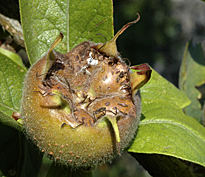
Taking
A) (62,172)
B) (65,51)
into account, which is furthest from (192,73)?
(62,172)

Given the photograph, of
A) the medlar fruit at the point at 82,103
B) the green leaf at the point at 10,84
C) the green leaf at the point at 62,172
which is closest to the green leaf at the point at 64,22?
the green leaf at the point at 10,84

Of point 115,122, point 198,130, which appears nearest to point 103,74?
point 115,122

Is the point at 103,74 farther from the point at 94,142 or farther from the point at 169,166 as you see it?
the point at 169,166

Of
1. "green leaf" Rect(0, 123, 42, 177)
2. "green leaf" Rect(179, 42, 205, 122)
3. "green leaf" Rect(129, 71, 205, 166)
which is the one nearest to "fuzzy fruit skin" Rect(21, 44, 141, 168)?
"green leaf" Rect(129, 71, 205, 166)

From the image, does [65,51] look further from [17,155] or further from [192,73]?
[192,73]

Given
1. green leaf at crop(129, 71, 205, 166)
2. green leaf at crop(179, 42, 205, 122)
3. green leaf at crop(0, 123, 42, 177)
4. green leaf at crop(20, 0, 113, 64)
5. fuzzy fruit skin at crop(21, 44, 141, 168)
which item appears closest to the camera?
fuzzy fruit skin at crop(21, 44, 141, 168)

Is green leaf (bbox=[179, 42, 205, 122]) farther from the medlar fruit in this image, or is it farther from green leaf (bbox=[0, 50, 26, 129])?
green leaf (bbox=[0, 50, 26, 129])
